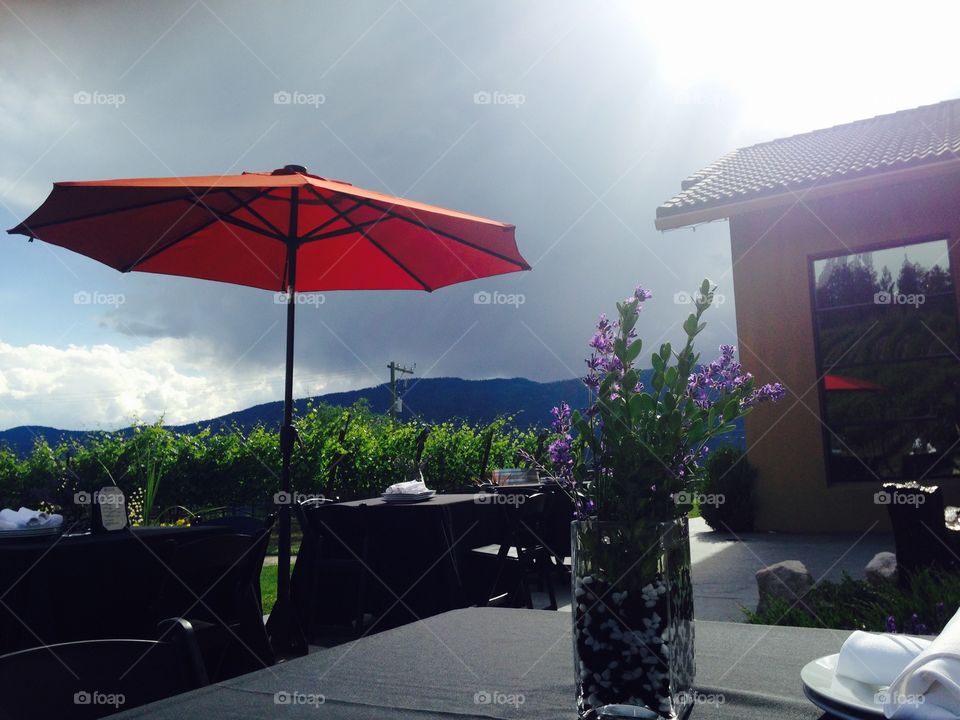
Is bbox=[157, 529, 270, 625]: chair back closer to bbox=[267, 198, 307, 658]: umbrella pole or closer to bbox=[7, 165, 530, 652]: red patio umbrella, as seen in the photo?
bbox=[267, 198, 307, 658]: umbrella pole

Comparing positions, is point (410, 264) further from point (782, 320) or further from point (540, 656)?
point (782, 320)

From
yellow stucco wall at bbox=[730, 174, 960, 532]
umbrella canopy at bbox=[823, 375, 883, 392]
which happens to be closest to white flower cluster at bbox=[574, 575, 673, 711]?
yellow stucco wall at bbox=[730, 174, 960, 532]

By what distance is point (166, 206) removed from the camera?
13.9ft

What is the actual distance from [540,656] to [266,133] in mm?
6161

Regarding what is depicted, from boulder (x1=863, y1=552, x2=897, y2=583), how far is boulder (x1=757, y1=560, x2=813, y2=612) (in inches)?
19.6

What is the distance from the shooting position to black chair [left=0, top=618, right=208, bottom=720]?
116cm

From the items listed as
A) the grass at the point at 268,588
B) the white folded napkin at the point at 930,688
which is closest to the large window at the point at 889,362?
the grass at the point at 268,588

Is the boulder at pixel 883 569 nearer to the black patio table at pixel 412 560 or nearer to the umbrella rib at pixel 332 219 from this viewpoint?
the black patio table at pixel 412 560

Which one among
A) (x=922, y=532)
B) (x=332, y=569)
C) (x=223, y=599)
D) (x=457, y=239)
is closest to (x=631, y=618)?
(x=223, y=599)

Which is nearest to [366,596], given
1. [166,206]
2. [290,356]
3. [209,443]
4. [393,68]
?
[290,356]

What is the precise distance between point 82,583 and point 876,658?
3.56 m

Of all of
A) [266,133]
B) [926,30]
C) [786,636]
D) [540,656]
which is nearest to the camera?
[540,656]

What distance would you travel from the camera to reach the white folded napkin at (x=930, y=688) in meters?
0.73

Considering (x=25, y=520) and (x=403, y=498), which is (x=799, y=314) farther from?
(x=25, y=520)
